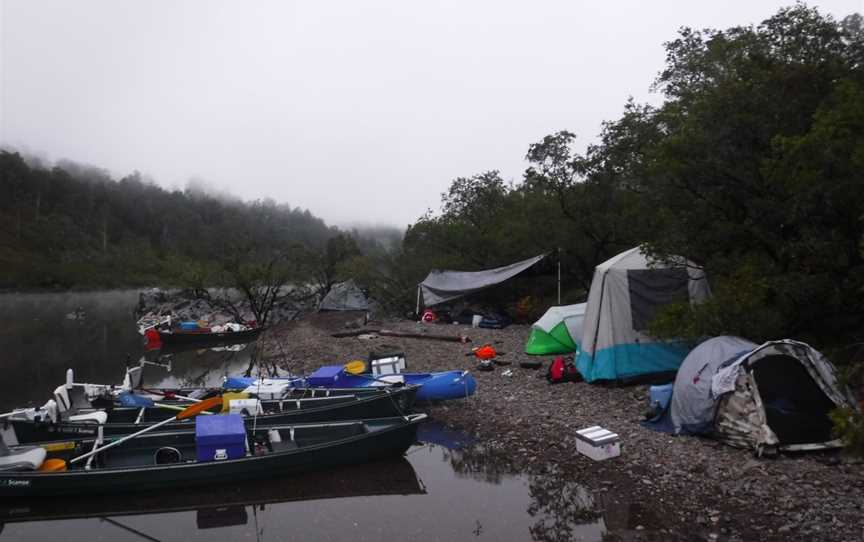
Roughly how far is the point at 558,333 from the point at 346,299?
21220 millimetres

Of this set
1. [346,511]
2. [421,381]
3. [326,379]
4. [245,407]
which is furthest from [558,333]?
[346,511]

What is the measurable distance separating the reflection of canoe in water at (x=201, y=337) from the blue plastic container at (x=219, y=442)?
62.8ft

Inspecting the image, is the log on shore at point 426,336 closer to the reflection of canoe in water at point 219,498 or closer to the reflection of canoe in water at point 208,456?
the reflection of canoe in water at point 208,456

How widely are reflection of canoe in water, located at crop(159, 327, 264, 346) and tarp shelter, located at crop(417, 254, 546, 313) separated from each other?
30.9ft

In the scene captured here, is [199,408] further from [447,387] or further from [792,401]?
[792,401]

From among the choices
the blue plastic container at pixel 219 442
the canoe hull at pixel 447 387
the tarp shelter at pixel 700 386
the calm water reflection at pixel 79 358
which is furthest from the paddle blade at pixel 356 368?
the tarp shelter at pixel 700 386

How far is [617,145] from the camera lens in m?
18.0

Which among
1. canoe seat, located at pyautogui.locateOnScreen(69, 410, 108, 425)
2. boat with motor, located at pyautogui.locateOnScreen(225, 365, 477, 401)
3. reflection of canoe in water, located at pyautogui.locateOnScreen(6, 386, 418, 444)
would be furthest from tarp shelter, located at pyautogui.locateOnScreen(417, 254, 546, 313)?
canoe seat, located at pyautogui.locateOnScreen(69, 410, 108, 425)

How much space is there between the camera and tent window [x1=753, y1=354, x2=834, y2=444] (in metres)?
7.03

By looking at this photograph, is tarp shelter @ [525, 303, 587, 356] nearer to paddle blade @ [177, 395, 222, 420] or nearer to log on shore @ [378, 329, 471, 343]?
log on shore @ [378, 329, 471, 343]

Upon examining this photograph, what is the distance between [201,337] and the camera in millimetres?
25969

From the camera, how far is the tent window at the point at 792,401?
23.1 ft

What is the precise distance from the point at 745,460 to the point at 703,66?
471 inches

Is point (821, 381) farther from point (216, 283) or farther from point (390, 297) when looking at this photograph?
point (216, 283)
